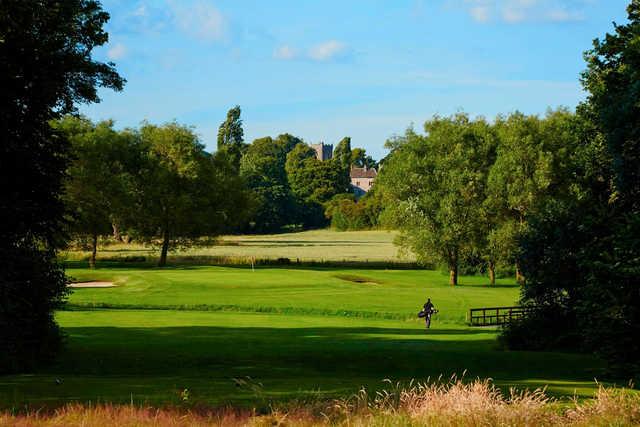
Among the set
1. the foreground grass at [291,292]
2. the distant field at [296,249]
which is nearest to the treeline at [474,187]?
the foreground grass at [291,292]

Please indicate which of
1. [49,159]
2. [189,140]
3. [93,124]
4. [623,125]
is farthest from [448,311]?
[93,124]

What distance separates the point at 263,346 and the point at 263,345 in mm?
345

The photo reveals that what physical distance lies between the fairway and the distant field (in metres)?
24.9

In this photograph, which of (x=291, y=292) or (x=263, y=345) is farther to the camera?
(x=291, y=292)

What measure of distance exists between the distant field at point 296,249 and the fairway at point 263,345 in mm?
24927

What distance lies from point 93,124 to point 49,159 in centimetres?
6950

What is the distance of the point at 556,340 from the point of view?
35312 mm

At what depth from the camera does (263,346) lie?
3095cm

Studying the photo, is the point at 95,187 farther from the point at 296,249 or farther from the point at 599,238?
the point at 599,238

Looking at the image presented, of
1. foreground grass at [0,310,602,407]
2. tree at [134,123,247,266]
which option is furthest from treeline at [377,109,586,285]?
foreground grass at [0,310,602,407]

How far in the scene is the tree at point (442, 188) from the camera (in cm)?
7206

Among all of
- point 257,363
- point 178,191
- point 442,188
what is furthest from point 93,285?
point 257,363

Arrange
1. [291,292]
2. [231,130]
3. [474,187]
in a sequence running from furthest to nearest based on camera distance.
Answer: [231,130] → [474,187] → [291,292]

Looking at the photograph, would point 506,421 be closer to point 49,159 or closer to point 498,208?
point 49,159
